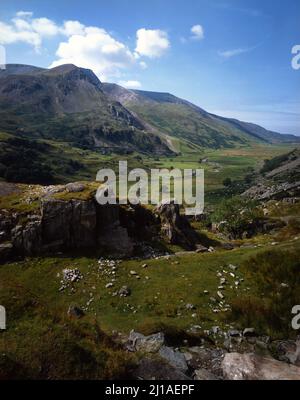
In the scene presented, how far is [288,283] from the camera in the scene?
3888 centimetres

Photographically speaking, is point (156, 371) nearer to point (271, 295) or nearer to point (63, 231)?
point (271, 295)

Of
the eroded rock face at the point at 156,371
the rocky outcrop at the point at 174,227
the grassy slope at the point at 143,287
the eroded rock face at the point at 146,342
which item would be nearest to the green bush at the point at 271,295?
the grassy slope at the point at 143,287

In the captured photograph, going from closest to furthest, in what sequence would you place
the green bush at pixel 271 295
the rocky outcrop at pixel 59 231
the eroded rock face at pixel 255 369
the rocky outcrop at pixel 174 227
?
the eroded rock face at pixel 255 369 → the green bush at pixel 271 295 → the rocky outcrop at pixel 59 231 → the rocky outcrop at pixel 174 227

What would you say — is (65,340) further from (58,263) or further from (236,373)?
(58,263)

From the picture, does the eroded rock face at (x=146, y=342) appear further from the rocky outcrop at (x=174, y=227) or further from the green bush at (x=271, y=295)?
the rocky outcrop at (x=174, y=227)

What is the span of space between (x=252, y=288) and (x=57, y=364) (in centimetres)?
2667

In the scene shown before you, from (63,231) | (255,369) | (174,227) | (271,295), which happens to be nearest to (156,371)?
(255,369)

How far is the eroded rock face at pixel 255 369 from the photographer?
2270 centimetres

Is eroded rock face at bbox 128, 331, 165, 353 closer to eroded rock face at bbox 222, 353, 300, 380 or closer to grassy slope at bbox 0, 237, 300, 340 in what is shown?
grassy slope at bbox 0, 237, 300, 340

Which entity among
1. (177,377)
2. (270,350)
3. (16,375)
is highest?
(16,375)

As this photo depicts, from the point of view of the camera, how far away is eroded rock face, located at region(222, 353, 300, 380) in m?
22.7

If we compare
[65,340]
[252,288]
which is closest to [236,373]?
[65,340]

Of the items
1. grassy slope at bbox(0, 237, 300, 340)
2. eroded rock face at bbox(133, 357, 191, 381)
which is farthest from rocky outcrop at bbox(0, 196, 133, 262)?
eroded rock face at bbox(133, 357, 191, 381)

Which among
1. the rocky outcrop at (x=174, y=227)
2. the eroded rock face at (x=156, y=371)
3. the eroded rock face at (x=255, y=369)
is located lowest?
the eroded rock face at (x=255, y=369)
